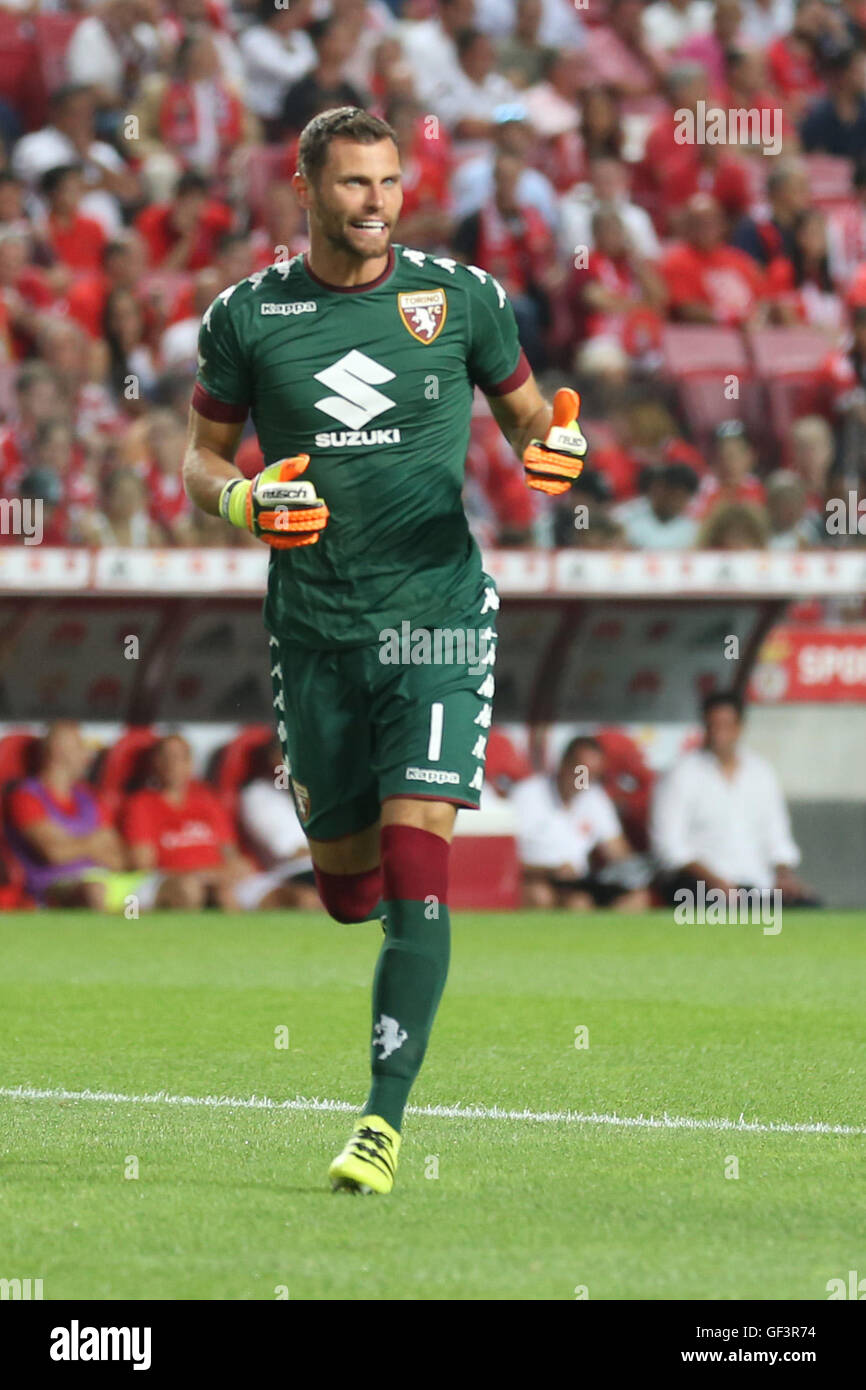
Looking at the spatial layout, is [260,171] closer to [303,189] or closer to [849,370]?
[849,370]

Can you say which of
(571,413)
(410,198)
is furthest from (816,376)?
(571,413)

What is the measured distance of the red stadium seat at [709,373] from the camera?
1611 cm

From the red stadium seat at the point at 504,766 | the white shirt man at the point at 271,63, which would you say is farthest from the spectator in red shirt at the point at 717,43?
the red stadium seat at the point at 504,766

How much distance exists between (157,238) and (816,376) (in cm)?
475

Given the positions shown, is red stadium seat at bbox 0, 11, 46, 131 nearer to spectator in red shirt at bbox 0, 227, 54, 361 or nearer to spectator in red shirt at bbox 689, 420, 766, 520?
spectator in red shirt at bbox 0, 227, 54, 361

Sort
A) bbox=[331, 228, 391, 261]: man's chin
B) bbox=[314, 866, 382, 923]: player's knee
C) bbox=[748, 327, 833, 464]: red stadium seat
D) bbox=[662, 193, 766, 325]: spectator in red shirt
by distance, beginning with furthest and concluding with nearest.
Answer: bbox=[662, 193, 766, 325]: spectator in red shirt
bbox=[748, 327, 833, 464]: red stadium seat
bbox=[314, 866, 382, 923]: player's knee
bbox=[331, 228, 391, 261]: man's chin

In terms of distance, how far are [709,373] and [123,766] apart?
5290mm

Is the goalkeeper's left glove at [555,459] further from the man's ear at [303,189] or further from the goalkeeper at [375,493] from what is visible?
A: the man's ear at [303,189]

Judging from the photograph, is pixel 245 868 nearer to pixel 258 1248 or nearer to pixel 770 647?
pixel 770 647

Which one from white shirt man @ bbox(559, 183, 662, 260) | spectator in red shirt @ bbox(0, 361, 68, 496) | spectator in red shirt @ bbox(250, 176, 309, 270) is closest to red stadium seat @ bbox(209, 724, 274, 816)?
spectator in red shirt @ bbox(0, 361, 68, 496)

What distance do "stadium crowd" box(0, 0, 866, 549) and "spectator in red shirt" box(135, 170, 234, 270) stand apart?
0.02 meters

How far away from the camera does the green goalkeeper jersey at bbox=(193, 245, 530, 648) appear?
5531 millimetres

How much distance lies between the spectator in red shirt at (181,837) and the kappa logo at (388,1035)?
872 centimetres

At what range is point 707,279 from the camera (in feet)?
58.2
